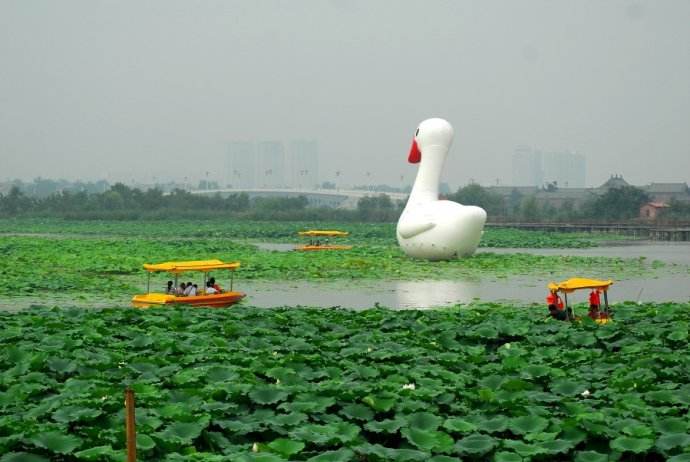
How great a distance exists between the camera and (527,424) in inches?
292

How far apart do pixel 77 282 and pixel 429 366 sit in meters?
14.0

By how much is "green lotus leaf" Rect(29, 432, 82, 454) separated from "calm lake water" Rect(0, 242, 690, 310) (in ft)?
37.4

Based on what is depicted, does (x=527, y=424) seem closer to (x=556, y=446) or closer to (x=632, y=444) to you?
(x=556, y=446)

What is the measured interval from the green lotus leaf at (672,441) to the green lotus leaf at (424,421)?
1.41 m

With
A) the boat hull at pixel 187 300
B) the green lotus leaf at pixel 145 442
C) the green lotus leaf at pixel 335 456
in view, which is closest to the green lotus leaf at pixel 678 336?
the green lotus leaf at pixel 335 456

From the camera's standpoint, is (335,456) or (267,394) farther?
(267,394)

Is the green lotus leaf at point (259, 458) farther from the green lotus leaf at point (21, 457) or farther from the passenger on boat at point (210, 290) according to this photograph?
the passenger on boat at point (210, 290)

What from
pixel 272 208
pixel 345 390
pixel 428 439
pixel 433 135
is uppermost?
pixel 433 135

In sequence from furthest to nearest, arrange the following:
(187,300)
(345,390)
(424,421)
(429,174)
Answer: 1. (429,174)
2. (187,300)
3. (345,390)
4. (424,421)

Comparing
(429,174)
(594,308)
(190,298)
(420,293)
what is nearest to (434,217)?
(429,174)

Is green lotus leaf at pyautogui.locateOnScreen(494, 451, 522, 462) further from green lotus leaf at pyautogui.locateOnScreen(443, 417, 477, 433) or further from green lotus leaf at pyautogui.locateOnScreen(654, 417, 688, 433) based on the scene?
green lotus leaf at pyautogui.locateOnScreen(654, 417, 688, 433)

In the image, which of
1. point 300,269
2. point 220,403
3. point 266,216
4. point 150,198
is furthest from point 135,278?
point 150,198

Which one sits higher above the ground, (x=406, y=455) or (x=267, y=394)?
(x=267, y=394)

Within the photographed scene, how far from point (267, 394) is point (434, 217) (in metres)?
19.8
